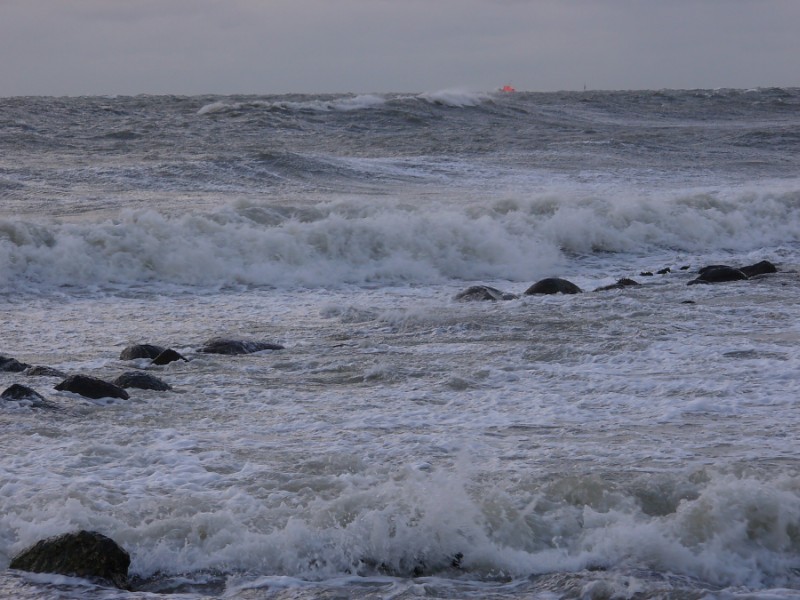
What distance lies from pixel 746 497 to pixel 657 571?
74 centimetres

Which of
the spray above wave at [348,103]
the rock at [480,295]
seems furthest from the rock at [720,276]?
the spray above wave at [348,103]

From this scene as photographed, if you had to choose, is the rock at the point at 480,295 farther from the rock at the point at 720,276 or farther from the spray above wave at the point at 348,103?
the spray above wave at the point at 348,103

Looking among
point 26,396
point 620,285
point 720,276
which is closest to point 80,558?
point 26,396

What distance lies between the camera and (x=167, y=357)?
8.00m

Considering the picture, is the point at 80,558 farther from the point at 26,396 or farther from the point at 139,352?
the point at 139,352

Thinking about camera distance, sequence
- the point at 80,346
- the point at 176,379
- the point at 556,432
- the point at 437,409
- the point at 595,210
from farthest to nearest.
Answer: the point at 595,210, the point at 80,346, the point at 176,379, the point at 437,409, the point at 556,432

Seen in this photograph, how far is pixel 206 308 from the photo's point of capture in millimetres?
11000

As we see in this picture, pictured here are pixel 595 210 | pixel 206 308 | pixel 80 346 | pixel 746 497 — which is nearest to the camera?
pixel 746 497

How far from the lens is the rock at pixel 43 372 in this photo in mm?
7387

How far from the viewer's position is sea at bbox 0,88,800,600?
175 inches

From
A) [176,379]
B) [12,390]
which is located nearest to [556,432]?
[176,379]

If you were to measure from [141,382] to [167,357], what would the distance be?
93 centimetres

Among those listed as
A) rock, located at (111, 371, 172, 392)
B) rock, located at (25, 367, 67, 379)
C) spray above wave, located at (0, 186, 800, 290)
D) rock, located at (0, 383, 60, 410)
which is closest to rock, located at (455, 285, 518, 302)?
spray above wave, located at (0, 186, 800, 290)

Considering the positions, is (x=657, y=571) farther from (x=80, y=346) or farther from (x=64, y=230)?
(x=64, y=230)
